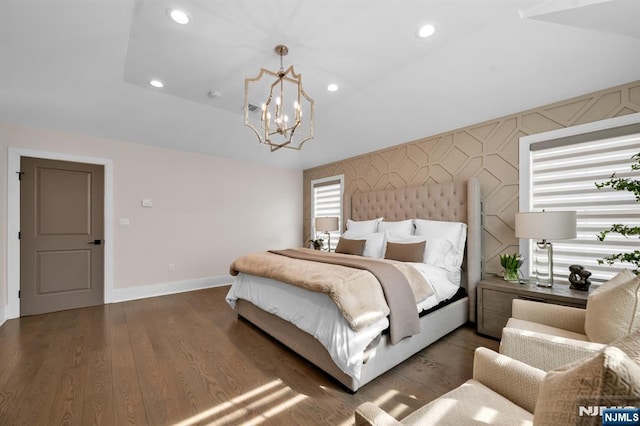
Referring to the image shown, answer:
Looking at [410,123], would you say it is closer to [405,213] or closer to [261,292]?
[405,213]

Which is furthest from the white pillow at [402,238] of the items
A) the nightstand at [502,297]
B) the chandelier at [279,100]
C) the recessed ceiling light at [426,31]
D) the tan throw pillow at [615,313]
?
the recessed ceiling light at [426,31]

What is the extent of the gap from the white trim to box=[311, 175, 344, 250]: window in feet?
7.03

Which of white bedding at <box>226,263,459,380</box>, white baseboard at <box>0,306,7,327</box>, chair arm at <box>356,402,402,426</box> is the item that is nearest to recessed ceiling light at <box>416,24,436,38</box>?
white bedding at <box>226,263,459,380</box>

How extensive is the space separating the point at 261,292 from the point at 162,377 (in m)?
1.05

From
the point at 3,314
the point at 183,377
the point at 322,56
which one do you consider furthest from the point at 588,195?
the point at 3,314

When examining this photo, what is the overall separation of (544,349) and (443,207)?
2.32 meters

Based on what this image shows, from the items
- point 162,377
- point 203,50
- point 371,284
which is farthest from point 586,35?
point 162,377

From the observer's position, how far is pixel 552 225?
7.63ft

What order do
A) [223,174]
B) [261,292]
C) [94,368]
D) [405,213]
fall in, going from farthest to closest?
[223,174] < [405,213] < [261,292] < [94,368]

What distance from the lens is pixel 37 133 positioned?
3479mm

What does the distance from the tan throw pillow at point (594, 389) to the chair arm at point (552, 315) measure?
5.68ft

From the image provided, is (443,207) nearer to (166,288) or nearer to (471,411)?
(471,411)

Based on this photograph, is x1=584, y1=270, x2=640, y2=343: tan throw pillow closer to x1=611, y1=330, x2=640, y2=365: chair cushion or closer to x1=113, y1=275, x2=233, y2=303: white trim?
x1=611, y1=330, x2=640, y2=365: chair cushion

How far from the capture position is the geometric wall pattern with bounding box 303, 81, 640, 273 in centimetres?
254
